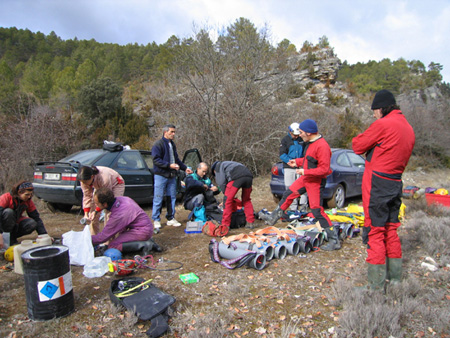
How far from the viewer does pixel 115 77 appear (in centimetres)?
4003

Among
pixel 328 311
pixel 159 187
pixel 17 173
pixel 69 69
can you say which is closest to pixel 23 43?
pixel 69 69

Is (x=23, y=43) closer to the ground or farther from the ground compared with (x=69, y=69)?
farther from the ground

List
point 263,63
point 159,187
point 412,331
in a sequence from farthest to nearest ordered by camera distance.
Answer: point 263,63, point 159,187, point 412,331

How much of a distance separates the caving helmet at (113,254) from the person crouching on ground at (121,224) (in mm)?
157

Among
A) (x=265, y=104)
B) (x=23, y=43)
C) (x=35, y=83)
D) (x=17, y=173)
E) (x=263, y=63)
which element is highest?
(x=23, y=43)

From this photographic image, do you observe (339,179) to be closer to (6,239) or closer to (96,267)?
(96,267)

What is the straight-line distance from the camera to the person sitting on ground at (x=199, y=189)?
5.84 meters

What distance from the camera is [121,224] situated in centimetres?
402

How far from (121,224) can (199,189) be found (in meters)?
2.12

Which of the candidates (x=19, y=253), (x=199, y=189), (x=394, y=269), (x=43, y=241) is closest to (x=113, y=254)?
(x=43, y=241)

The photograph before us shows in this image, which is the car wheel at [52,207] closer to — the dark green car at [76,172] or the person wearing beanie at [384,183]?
the dark green car at [76,172]

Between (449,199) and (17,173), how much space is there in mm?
11575

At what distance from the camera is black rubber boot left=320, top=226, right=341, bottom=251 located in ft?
14.5

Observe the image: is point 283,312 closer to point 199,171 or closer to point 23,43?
point 199,171
